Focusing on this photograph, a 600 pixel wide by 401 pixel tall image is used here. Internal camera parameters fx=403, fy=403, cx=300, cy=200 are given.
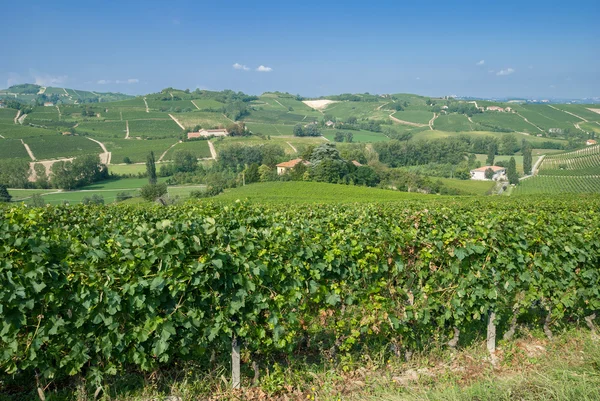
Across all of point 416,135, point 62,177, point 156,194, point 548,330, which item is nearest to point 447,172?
point 416,135

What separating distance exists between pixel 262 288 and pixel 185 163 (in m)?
93.9

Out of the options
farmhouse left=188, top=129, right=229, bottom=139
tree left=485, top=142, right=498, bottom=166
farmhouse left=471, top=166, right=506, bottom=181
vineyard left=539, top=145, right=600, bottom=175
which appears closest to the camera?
vineyard left=539, top=145, right=600, bottom=175

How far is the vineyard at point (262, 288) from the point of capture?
4.07m

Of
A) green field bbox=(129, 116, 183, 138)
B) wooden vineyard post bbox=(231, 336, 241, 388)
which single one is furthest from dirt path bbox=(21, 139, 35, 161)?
wooden vineyard post bbox=(231, 336, 241, 388)

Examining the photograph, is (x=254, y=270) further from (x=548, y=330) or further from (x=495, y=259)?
(x=548, y=330)

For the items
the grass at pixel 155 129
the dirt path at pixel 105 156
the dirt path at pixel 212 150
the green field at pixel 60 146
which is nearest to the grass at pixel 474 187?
the dirt path at pixel 212 150

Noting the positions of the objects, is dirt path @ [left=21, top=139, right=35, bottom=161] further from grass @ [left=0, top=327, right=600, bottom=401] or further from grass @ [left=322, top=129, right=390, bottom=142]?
grass @ [left=0, top=327, right=600, bottom=401]

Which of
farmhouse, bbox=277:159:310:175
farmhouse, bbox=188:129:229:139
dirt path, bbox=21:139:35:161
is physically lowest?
farmhouse, bbox=277:159:310:175

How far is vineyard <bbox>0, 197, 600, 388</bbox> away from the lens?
4.07 meters

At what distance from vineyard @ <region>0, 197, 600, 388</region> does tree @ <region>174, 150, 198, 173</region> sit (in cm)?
9048

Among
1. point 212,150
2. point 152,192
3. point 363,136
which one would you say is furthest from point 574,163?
point 152,192

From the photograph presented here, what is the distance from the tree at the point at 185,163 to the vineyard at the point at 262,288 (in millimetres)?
90481

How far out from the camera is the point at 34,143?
10444cm

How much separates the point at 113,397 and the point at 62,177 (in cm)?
8782
